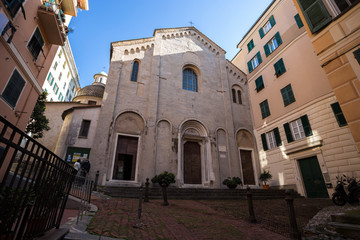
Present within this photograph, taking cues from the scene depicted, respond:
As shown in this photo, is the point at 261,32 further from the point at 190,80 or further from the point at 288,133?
the point at 288,133

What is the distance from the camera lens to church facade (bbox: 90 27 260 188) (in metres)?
13.8

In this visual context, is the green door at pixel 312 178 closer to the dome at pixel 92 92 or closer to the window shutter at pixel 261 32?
the window shutter at pixel 261 32

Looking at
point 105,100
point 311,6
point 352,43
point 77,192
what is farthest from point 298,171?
point 105,100

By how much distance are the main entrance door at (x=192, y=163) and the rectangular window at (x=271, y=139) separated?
5.75 meters

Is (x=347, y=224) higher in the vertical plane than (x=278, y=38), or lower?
lower

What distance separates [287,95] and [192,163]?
912 cm

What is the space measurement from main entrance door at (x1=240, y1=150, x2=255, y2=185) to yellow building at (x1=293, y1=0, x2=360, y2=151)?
35.6 feet

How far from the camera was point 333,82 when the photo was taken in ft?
24.0

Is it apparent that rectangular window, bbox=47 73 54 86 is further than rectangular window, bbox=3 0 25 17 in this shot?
Yes

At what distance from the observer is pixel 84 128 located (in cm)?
1466

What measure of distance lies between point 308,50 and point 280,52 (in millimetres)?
2593

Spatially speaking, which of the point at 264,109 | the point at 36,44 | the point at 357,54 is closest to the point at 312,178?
the point at 264,109

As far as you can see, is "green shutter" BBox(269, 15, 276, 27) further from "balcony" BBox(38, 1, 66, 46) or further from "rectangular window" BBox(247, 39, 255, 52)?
"balcony" BBox(38, 1, 66, 46)

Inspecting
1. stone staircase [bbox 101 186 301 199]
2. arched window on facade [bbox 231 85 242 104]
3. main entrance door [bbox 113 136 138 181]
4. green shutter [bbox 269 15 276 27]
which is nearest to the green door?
stone staircase [bbox 101 186 301 199]
